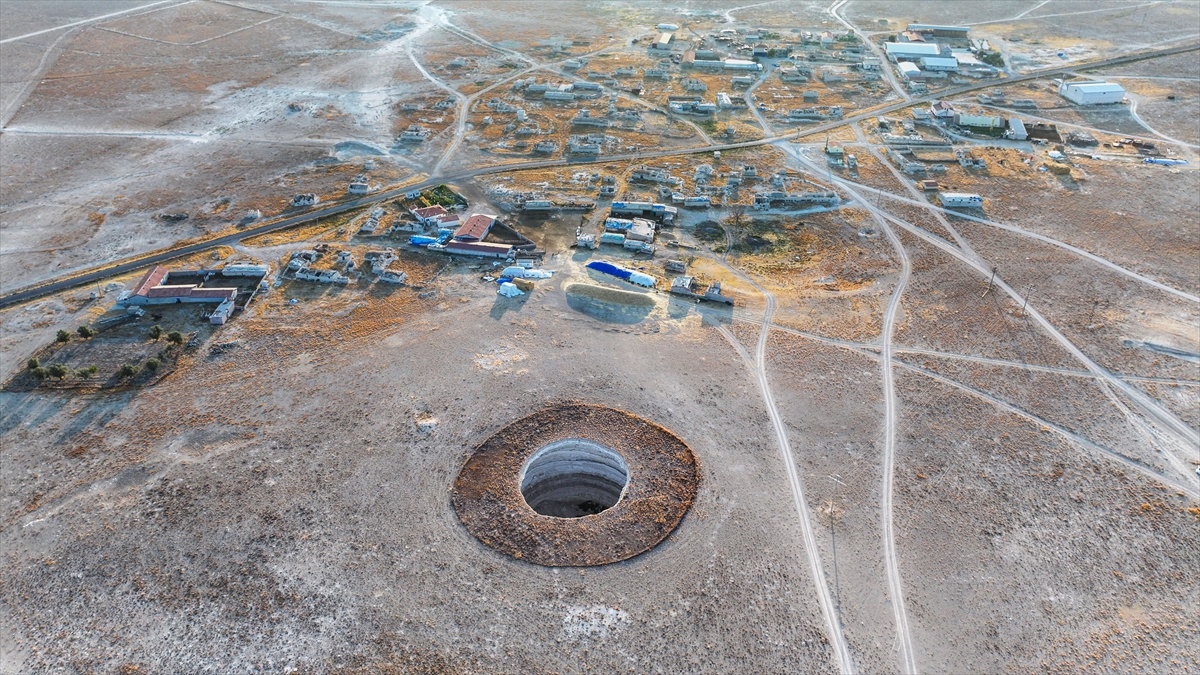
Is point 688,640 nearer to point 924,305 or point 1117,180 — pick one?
point 924,305

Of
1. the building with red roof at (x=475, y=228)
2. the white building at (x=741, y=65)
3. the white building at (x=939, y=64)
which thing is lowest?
the building with red roof at (x=475, y=228)

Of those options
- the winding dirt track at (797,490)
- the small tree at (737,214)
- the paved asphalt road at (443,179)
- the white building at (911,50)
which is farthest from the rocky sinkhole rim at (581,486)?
the white building at (911,50)

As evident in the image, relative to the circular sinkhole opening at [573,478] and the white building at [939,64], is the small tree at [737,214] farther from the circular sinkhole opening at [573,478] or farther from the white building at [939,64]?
the white building at [939,64]

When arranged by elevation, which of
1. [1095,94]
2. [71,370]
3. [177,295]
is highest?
[1095,94]

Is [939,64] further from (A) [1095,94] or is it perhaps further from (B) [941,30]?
(A) [1095,94]

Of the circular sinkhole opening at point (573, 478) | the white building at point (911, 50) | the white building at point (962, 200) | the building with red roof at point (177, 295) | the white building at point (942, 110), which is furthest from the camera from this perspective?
the white building at point (911, 50)

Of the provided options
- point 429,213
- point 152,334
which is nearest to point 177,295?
point 152,334
